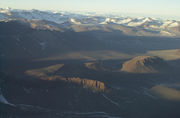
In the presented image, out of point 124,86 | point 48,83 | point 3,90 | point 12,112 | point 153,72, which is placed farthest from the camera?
point 153,72

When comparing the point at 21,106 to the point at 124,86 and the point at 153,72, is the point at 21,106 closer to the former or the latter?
the point at 124,86

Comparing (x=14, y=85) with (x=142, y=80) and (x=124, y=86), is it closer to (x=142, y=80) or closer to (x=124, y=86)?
(x=124, y=86)

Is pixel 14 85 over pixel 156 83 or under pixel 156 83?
over

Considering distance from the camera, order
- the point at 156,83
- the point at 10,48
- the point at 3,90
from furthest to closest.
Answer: the point at 10,48 → the point at 156,83 → the point at 3,90

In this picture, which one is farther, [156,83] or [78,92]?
[156,83]

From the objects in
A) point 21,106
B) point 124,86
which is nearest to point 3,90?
point 21,106

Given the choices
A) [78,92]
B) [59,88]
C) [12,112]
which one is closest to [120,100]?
[78,92]
